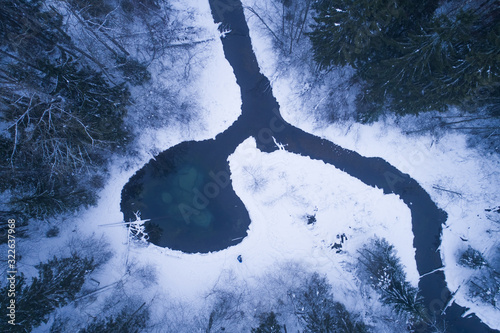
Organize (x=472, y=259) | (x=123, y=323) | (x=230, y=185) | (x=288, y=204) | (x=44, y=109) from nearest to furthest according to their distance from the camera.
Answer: (x=44, y=109) < (x=123, y=323) < (x=472, y=259) < (x=288, y=204) < (x=230, y=185)

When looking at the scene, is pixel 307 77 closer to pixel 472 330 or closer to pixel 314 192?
pixel 314 192

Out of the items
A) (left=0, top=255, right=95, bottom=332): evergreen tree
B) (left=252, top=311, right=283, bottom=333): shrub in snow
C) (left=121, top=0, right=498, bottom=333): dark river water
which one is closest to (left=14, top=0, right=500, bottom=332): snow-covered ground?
(left=121, top=0, right=498, bottom=333): dark river water

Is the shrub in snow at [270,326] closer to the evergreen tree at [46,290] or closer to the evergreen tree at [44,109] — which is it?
the evergreen tree at [46,290]

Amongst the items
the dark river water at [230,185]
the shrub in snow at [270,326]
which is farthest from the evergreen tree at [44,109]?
the shrub in snow at [270,326]

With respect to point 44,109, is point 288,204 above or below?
below

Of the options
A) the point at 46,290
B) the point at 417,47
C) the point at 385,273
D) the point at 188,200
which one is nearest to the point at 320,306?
the point at 385,273

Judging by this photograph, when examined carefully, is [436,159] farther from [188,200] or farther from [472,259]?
[188,200]
